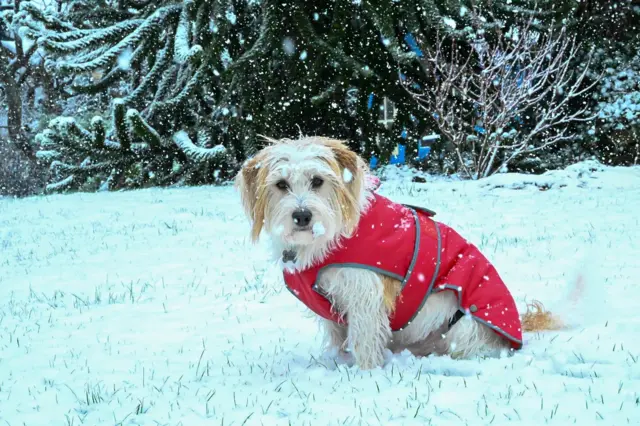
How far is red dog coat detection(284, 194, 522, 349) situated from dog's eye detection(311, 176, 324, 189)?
1.07ft

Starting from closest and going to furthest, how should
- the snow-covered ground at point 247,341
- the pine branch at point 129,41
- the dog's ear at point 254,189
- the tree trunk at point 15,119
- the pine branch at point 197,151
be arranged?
1. the snow-covered ground at point 247,341
2. the dog's ear at point 254,189
3. the pine branch at point 129,41
4. the pine branch at point 197,151
5. the tree trunk at point 15,119

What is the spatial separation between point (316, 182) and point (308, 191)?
0.24 ft

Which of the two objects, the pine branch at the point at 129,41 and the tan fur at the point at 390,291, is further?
the pine branch at the point at 129,41

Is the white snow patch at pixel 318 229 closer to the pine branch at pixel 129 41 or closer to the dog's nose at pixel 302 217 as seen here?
the dog's nose at pixel 302 217

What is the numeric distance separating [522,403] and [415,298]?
0.95 meters

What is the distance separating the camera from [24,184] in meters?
18.7

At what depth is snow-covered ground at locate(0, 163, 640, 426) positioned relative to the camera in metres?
2.80

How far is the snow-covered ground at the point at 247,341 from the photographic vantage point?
2805mm

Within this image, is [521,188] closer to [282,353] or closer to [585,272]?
[585,272]

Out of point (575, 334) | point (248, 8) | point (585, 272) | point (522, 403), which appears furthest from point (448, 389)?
point (248, 8)

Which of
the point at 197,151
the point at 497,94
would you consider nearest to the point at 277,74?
the point at 197,151

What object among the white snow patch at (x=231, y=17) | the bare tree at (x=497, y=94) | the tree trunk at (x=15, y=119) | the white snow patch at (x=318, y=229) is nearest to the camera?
the white snow patch at (x=318, y=229)

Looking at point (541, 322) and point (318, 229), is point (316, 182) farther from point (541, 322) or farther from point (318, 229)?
point (541, 322)

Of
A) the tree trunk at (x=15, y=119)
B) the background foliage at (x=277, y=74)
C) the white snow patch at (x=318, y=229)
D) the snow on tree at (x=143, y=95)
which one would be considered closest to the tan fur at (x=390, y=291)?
the white snow patch at (x=318, y=229)
